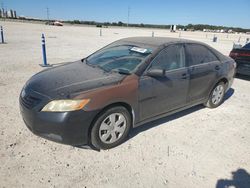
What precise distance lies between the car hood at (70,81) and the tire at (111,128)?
0.43m

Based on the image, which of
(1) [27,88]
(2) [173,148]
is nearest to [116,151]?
(2) [173,148]

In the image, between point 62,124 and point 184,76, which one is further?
point 184,76

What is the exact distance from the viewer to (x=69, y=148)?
3.05m

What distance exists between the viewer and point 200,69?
4.08 meters

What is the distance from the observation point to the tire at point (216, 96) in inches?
183

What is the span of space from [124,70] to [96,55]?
1.16m

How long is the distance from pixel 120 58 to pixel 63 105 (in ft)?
4.82

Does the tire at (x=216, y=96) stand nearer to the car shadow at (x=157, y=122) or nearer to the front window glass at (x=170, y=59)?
the car shadow at (x=157, y=122)

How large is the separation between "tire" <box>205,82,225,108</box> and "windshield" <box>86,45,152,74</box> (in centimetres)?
210

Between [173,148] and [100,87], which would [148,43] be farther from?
[173,148]

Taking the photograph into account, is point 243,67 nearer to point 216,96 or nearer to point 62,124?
point 216,96

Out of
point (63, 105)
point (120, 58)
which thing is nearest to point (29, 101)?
point (63, 105)

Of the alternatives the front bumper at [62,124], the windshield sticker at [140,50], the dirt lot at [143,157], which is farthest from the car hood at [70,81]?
the dirt lot at [143,157]

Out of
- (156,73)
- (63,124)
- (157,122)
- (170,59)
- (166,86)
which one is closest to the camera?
(63,124)
